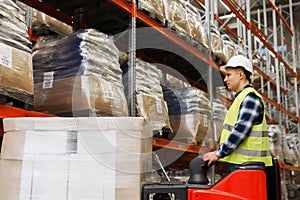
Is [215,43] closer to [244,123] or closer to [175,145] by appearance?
[175,145]

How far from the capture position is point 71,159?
9.07 feet

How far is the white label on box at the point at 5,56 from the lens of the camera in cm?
283

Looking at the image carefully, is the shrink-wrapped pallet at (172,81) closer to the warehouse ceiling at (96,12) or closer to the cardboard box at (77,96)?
the warehouse ceiling at (96,12)

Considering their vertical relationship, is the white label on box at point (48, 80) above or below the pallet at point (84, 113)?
above

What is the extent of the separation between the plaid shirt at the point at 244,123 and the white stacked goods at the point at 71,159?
2.67ft

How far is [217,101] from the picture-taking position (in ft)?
22.0

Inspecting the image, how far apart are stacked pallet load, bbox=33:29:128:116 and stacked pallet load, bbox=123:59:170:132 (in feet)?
1.16

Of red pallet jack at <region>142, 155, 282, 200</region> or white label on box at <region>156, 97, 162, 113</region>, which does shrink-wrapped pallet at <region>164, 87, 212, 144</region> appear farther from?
red pallet jack at <region>142, 155, 282, 200</region>

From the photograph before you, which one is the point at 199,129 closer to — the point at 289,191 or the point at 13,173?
the point at 13,173

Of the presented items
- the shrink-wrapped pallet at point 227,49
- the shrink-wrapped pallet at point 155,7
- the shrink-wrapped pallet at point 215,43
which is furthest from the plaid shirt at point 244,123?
the shrink-wrapped pallet at point 227,49

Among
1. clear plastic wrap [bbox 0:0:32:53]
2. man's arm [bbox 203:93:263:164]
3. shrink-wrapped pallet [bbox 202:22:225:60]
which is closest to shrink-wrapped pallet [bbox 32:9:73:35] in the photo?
clear plastic wrap [bbox 0:0:32:53]

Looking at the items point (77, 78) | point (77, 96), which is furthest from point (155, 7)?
point (77, 96)

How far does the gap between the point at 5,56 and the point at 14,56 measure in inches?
4.0

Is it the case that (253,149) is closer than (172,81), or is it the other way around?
(253,149)
